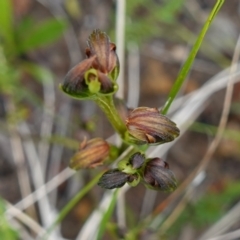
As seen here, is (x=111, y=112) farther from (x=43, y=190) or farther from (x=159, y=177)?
(x=43, y=190)

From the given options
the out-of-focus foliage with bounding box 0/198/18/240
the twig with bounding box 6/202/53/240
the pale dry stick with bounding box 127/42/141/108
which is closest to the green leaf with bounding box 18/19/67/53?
the pale dry stick with bounding box 127/42/141/108

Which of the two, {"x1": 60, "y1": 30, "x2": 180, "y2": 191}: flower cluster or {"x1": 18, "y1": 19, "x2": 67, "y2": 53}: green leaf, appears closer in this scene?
{"x1": 60, "y1": 30, "x2": 180, "y2": 191}: flower cluster

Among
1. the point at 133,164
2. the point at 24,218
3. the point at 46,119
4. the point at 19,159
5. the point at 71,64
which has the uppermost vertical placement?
the point at 71,64

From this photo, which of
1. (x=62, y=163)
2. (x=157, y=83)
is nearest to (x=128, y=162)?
(x=62, y=163)

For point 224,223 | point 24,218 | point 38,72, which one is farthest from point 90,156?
point 38,72

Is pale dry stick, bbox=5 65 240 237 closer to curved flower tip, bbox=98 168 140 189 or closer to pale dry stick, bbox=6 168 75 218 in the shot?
pale dry stick, bbox=6 168 75 218

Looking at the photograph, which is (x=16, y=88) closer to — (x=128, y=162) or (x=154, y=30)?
(x=154, y=30)

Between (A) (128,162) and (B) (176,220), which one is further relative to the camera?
(B) (176,220)
